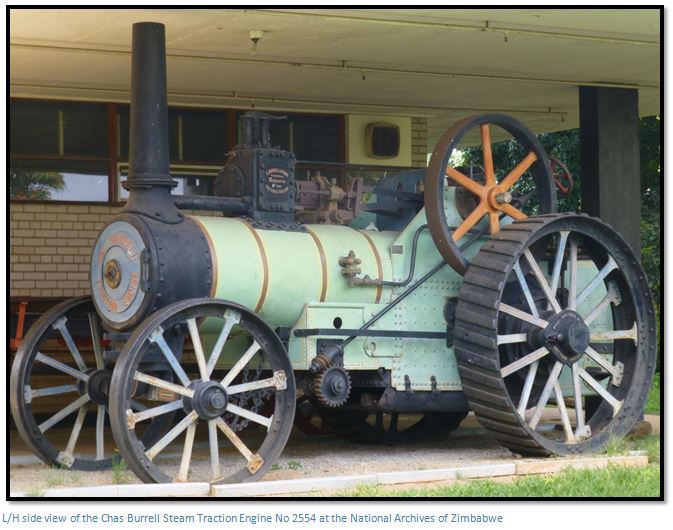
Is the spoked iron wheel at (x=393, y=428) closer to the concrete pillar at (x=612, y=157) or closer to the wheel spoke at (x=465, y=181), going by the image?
the wheel spoke at (x=465, y=181)

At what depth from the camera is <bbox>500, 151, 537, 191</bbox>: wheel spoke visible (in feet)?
34.7

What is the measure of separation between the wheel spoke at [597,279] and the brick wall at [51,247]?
450 centimetres

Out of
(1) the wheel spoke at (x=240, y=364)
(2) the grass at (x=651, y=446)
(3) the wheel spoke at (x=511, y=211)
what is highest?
(3) the wheel spoke at (x=511, y=211)

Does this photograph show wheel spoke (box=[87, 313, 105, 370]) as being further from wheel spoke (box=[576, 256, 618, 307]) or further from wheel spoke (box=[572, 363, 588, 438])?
wheel spoke (box=[576, 256, 618, 307])

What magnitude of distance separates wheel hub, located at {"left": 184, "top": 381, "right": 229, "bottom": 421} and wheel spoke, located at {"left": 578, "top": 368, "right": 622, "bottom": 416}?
3171 millimetres

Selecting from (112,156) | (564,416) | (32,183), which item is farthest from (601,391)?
(32,183)

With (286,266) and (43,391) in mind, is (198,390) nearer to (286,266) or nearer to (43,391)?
(286,266)

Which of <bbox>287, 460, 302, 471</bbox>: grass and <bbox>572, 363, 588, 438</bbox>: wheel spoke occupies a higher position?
<bbox>572, 363, 588, 438</bbox>: wheel spoke

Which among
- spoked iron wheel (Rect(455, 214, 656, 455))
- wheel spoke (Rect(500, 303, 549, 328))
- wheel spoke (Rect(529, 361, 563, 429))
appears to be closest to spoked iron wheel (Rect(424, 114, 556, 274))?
spoked iron wheel (Rect(455, 214, 656, 455))

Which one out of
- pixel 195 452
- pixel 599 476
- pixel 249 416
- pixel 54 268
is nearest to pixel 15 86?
pixel 54 268

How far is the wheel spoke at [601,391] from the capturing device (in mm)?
10516

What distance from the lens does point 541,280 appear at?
10.2 meters

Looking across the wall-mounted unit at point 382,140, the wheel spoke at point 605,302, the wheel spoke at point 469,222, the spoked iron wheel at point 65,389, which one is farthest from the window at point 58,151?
the wheel spoke at point 605,302

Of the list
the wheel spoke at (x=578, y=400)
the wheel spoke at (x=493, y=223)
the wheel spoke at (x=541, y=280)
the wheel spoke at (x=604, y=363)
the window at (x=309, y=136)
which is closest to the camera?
the wheel spoke at (x=541, y=280)
